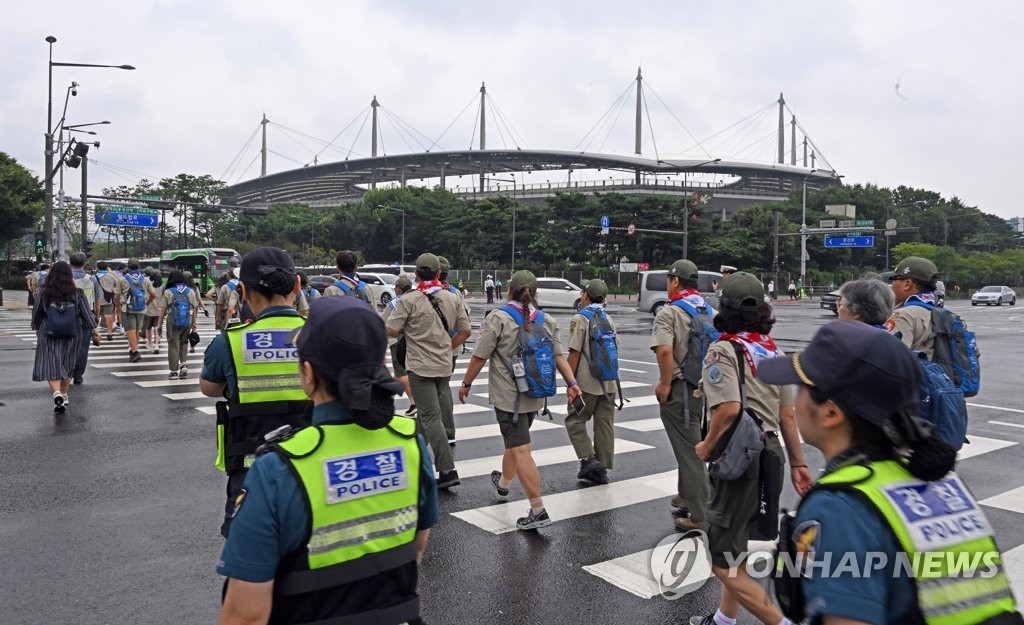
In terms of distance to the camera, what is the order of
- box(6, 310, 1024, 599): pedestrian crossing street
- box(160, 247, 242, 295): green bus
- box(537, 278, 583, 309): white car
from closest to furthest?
1. box(6, 310, 1024, 599): pedestrian crossing street
2. box(537, 278, 583, 309): white car
3. box(160, 247, 242, 295): green bus

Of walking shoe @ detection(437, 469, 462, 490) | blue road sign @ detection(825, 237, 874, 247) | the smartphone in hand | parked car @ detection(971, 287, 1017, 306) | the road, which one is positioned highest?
blue road sign @ detection(825, 237, 874, 247)

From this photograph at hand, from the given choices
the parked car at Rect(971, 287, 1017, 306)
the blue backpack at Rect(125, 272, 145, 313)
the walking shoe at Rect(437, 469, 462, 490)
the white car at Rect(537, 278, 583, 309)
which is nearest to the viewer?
the walking shoe at Rect(437, 469, 462, 490)

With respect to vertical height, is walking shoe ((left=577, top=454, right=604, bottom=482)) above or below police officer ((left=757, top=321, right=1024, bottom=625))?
below

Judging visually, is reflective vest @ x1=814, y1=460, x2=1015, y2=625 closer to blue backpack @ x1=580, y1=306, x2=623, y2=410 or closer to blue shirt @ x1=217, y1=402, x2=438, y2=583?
blue shirt @ x1=217, y1=402, x2=438, y2=583

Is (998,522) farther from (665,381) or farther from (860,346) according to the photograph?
(860,346)

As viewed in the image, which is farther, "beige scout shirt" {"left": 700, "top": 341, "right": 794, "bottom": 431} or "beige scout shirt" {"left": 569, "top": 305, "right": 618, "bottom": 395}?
"beige scout shirt" {"left": 569, "top": 305, "right": 618, "bottom": 395}

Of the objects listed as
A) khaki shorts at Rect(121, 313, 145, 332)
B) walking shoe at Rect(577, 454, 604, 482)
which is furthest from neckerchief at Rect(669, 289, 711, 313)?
khaki shorts at Rect(121, 313, 145, 332)

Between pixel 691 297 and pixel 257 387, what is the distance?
3131mm

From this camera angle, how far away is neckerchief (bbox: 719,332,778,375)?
3904 mm

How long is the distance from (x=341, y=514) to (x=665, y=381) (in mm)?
3704

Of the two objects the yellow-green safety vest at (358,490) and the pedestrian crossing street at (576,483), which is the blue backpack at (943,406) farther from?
the yellow-green safety vest at (358,490)

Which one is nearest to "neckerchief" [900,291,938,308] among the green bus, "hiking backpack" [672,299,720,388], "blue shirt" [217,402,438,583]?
"hiking backpack" [672,299,720,388]

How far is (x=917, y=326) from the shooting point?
16.4ft

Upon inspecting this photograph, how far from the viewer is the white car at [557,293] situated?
38.2m
